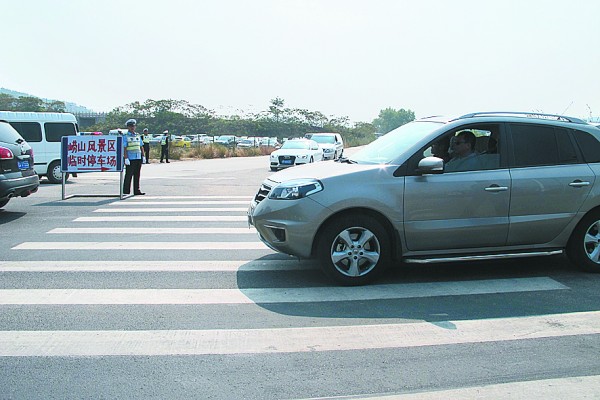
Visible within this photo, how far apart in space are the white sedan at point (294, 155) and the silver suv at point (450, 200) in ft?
60.0

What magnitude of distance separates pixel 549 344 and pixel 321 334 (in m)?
1.78

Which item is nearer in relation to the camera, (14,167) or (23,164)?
(14,167)

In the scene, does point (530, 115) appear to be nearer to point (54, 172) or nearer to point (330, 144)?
point (54, 172)

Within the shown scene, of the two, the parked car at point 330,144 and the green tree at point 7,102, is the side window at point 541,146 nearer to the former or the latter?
the parked car at point 330,144

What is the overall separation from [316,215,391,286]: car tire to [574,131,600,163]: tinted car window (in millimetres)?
2560

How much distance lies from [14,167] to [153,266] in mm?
5211

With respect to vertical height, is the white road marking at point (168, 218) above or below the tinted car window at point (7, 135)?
below

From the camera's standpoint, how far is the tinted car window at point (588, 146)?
20.9 feet

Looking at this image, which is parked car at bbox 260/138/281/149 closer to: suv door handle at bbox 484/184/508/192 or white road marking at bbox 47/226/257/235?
white road marking at bbox 47/226/257/235

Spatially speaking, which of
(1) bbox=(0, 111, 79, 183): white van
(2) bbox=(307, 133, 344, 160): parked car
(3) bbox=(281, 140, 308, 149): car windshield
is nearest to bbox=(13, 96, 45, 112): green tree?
(2) bbox=(307, 133, 344, 160): parked car

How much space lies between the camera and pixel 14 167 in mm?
10273

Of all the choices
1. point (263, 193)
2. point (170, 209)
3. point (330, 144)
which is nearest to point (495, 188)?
point (263, 193)

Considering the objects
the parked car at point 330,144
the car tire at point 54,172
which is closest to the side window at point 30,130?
the car tire at point 54,172

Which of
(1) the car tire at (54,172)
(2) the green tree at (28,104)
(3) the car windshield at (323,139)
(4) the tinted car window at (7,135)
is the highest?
(2) the green tree at (28,104)
